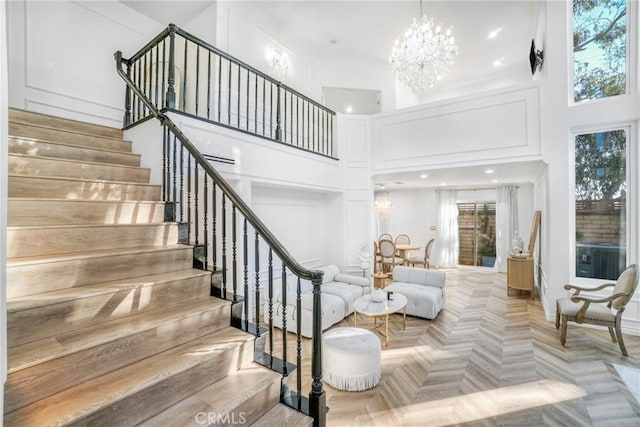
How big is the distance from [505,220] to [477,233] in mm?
880

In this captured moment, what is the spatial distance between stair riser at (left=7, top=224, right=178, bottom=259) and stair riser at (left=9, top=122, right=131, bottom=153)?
1.47 metres

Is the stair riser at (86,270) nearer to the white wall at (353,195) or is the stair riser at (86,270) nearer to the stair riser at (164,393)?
the stair riser at (164,393)

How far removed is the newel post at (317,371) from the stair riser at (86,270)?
120cm

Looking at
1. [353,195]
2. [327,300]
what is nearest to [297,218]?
[353,195]

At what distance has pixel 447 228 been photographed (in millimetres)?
8539

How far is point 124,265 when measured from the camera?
1.91 metres

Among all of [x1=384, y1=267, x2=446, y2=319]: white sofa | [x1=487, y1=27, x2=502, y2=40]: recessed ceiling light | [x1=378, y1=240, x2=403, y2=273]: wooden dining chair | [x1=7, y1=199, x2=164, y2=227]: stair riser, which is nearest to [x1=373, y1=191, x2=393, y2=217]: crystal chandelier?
[x1=378, y1=240, x2=403, y2=273]: wooden dining chair

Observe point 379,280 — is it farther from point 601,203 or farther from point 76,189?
point 76,189

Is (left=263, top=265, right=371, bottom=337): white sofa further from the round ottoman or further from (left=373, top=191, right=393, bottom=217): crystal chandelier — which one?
(left=373, top=191, right=393, bottom=217): crystal chandelier

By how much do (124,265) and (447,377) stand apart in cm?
311

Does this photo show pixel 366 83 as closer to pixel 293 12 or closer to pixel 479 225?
pixel 293 12

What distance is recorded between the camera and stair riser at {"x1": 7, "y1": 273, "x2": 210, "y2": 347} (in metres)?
1.36

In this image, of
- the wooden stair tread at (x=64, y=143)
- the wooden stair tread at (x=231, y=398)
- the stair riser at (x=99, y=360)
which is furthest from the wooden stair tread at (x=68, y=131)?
the wooden stair tread at (x=231, y=398)

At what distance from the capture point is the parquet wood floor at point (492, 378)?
7.54ft
